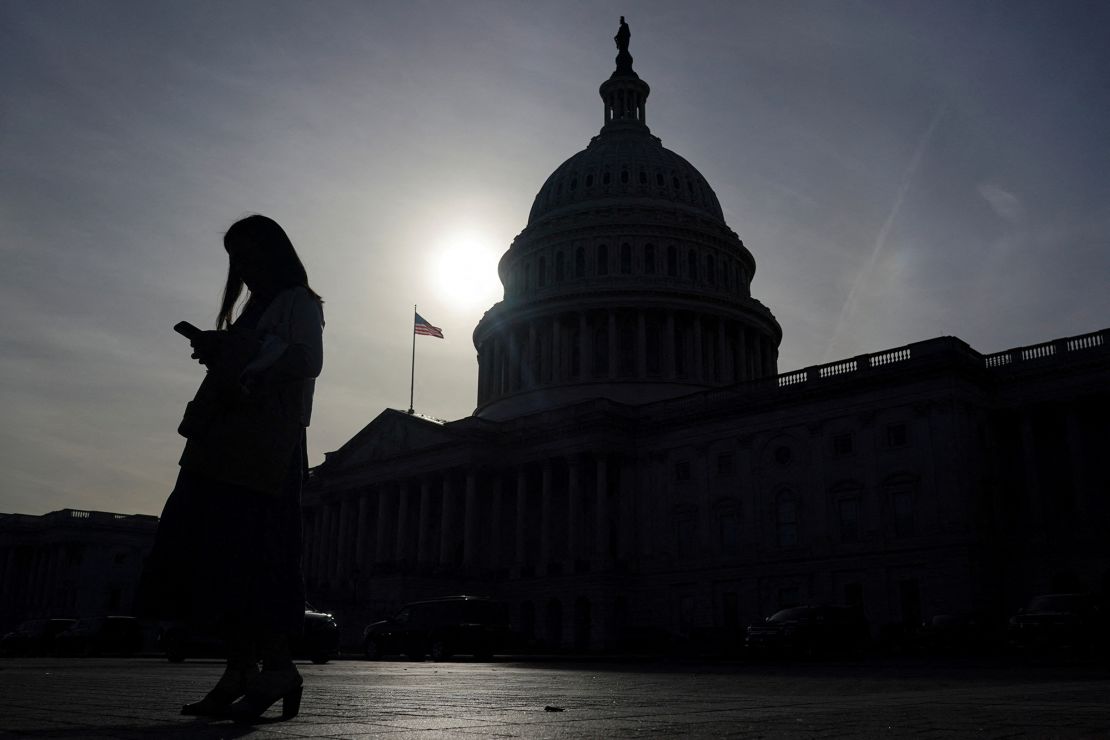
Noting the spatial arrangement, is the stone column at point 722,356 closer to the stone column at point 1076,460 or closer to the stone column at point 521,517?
the stone column at point 521,517

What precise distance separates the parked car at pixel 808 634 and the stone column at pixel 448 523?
34278mm

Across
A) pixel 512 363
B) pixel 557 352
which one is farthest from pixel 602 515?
pixel 512 363

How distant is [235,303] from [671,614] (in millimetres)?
53389

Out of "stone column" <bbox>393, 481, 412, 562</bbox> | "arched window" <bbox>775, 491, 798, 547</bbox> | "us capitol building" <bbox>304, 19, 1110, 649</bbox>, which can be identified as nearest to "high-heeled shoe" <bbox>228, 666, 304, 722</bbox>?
"us capitol building" <bbox>304, 19, 1110, 649</bbox>

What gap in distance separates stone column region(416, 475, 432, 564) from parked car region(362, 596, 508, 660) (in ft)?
98.6

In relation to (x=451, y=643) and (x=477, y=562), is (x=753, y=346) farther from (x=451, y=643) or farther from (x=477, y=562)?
(x=451, y=643)

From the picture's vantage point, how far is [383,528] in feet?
233

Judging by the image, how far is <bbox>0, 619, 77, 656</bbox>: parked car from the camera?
4200 centimetres

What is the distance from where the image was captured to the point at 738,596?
5572 centimetres

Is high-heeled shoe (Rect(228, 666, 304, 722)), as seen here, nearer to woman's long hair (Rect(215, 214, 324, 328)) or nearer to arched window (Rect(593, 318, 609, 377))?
woman's long hair (Rect(215, 214, 324, 328))

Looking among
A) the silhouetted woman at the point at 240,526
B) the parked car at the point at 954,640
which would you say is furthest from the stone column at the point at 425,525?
the silhouetted woman at the point at 240,526

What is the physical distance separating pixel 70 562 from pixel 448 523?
50.4 meters

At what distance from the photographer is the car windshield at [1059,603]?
2984 centimetres

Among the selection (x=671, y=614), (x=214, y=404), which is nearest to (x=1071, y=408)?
(x=671, y=614)
